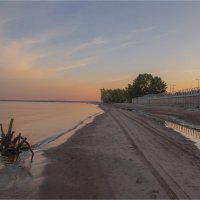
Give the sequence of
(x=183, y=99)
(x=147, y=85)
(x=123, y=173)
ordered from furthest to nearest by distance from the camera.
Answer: (x=147, y=85)
(x=183, y=99)
(x=123, y=173)

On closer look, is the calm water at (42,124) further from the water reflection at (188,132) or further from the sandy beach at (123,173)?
the water reflection at (188,132)

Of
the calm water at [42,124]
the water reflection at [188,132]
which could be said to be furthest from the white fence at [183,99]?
the water reflection at [188,132]

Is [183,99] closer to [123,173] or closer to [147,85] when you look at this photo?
[123,173]

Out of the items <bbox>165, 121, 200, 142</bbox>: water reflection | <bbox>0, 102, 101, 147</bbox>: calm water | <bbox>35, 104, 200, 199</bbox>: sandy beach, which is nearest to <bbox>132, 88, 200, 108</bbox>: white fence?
<bbox>0, 102, 101, 147</bbox>: calm water

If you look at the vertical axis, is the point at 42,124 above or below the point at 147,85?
below

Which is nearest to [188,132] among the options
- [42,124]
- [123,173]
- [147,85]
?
[123,173]

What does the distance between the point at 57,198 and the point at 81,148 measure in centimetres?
880

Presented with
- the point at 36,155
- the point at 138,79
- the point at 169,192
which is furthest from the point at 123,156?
the point at 138,79

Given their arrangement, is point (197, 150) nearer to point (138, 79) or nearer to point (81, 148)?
point (81, 148)

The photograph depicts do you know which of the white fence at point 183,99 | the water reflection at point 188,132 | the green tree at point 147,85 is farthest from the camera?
the green tree at point 147,85

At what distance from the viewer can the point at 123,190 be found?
9.73 metres

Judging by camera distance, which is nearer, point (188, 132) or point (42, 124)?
point (188, 132)

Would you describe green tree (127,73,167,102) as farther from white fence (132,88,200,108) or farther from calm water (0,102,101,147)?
calm water (0,102,101,147)

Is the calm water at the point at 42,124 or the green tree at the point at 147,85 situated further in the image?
Answer: the green tree at the point at 147,85
